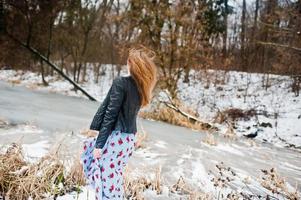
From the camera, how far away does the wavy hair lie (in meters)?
3.27

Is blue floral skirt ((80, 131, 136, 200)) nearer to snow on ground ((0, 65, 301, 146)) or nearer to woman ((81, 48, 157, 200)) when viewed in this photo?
woman ((81, 48, 157, 200))

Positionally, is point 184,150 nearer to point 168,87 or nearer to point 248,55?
point 168,87

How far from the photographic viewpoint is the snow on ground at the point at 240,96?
43.3 ft

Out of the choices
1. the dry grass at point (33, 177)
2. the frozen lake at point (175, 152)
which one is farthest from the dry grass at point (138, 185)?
the dry grass at point (33, 177)

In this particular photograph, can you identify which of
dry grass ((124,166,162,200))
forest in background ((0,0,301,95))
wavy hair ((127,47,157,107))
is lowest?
dry grass ((124,166,162,200))

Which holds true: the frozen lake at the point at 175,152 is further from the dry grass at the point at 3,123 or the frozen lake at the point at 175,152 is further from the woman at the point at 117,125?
the woman at the point at 117,125

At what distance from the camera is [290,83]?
18188 mm

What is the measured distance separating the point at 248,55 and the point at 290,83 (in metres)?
6.42

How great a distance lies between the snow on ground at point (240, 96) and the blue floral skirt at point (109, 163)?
29.7 feet

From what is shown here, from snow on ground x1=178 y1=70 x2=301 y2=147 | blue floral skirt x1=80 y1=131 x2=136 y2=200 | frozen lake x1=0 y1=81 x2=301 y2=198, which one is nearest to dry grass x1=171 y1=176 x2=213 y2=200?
frozen lake x1=0 y1=81 x2=301 y2=198

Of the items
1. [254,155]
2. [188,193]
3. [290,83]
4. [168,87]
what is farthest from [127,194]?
[290,83]

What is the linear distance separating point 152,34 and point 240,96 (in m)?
5.99

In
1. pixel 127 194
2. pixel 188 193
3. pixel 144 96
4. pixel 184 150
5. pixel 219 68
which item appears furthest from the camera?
pixel 219 68

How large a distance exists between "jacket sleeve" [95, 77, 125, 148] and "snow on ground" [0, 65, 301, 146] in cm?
924
